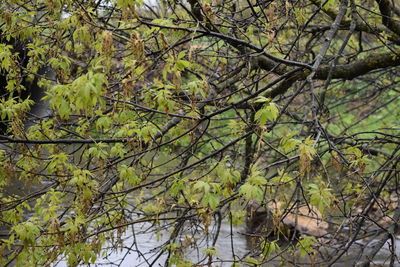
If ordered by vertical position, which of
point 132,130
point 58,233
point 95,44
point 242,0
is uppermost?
point 242,0

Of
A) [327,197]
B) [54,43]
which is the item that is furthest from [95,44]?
[327,197]

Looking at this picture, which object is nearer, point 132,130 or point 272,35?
point 272,35

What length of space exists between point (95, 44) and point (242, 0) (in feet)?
9.98

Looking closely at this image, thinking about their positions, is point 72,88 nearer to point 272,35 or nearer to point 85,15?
point 85,15

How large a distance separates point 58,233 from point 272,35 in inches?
69.9

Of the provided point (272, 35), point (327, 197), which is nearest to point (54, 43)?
point (272, 35)

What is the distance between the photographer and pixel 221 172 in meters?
3.28

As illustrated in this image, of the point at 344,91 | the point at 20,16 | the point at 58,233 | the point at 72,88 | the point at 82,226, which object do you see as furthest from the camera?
the point at 344,91

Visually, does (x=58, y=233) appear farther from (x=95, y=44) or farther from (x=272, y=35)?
(x=272, y=35)

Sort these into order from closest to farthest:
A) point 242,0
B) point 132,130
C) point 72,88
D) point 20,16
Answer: point 72,88, point 132,130, point 20,16, point 242,0

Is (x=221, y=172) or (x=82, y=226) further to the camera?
(x=82, y=226)

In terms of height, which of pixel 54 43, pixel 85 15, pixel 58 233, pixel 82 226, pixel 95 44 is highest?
pixel 54 43

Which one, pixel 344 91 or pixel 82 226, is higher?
pixel 344 91

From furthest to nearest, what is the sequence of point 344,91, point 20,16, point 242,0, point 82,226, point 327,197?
point 344,91 → point 242,0 → point 20,16 → point 82,226 → point 327,197
